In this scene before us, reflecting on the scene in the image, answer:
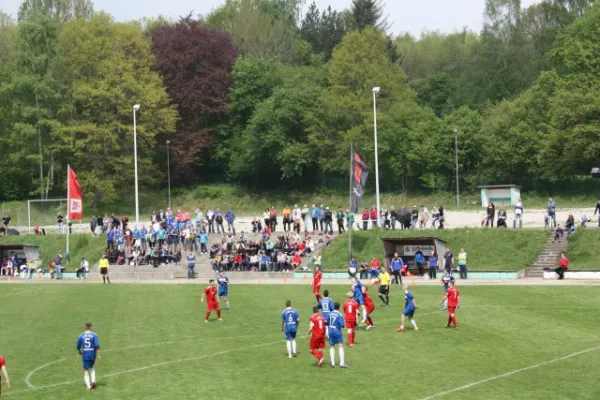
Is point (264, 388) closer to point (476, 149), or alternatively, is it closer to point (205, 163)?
point (476, 149)

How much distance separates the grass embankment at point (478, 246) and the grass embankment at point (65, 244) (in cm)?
1832

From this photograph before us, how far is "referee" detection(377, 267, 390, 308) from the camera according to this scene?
38406 mm

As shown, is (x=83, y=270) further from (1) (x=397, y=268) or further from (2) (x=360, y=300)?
(2) (x=360, y=300)

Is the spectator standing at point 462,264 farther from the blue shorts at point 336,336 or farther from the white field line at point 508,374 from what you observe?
the blue shorts at point 336,336

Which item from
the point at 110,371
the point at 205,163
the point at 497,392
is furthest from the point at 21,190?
the point at 497,392

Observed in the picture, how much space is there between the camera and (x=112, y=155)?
3516 inches

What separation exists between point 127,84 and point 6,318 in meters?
51.2

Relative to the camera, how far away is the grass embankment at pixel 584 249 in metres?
52.2

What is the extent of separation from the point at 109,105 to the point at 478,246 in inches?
1771

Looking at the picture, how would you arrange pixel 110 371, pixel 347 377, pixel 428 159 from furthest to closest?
pixel 428 159, pixel 110 371, pixel 347 377

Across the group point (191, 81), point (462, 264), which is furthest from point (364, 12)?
point (462, 264)

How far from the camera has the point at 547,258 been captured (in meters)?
54.5

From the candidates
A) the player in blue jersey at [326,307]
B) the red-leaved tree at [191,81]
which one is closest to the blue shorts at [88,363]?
the player in blue jersey at [326,307]

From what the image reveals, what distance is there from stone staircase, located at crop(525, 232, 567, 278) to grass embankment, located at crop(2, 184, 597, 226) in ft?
69.4
